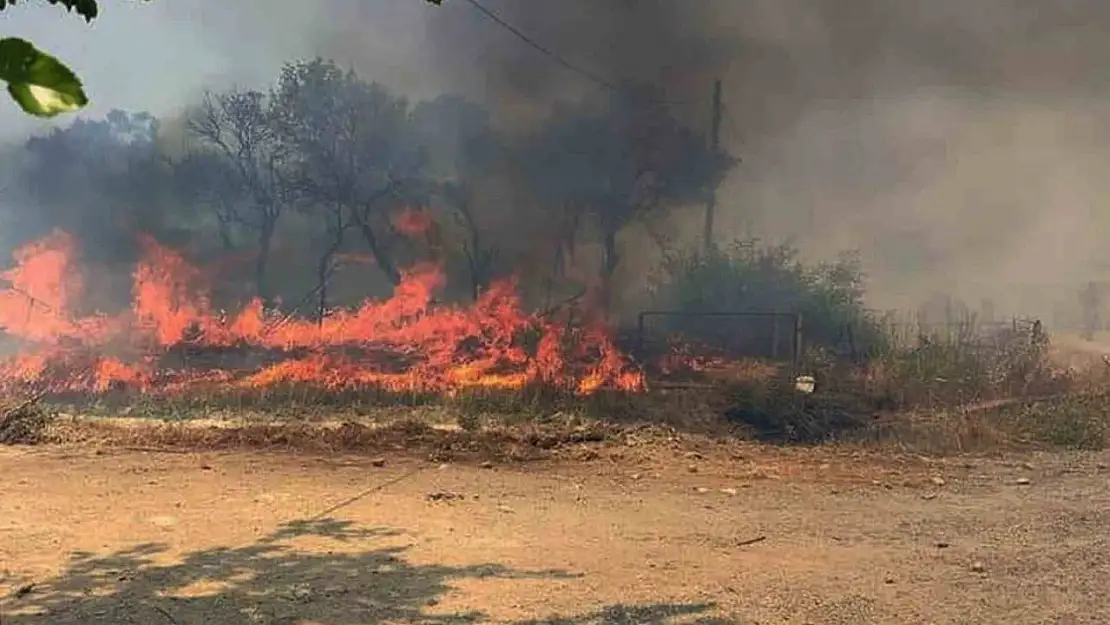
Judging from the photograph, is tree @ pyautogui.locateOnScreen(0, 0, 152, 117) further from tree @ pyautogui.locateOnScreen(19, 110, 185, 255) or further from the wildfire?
tree @ pyautogui.locateOnScreen(19, 110, 185, 255)

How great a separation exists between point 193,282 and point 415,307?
155 inches

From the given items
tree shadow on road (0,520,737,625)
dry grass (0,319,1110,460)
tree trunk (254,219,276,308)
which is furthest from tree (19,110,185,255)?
tree shadow on road (0,520,737,625)

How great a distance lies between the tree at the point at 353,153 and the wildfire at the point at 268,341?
0.68 m

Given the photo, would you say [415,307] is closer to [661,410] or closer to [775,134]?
[661,410]

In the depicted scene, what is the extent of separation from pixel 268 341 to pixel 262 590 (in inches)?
427

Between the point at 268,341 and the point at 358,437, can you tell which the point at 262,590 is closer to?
the point at 358,437

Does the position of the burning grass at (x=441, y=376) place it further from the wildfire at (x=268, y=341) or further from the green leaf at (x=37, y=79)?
the green leaf at (x=37, y=79)

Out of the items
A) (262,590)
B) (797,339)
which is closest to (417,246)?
(797,339)

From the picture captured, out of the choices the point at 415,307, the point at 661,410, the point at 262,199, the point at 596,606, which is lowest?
the point at 596,606

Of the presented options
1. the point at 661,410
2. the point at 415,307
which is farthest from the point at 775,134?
the point at 661,410

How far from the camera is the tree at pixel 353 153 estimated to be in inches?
664

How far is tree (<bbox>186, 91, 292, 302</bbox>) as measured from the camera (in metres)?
17.2

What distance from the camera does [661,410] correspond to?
11.2m

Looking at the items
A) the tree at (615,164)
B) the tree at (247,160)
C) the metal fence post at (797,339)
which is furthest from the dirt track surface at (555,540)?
the tree at (247,160)
